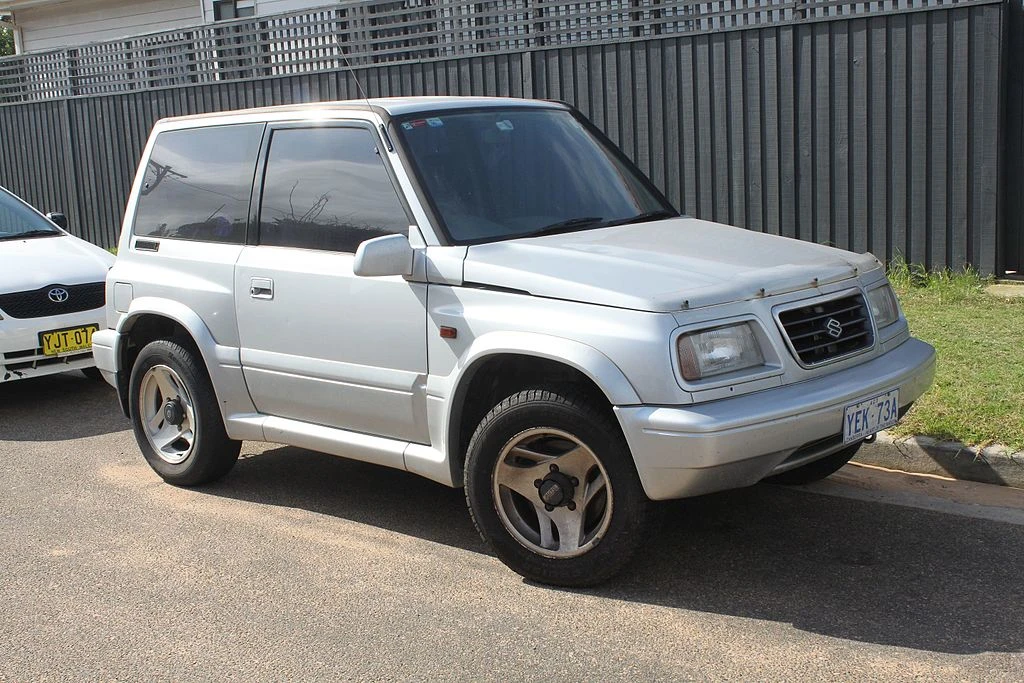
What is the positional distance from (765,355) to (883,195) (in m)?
6.16

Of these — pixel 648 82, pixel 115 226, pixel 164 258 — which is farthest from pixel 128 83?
pixel 164 258

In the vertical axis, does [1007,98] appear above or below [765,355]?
above

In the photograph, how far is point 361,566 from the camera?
4.89 metres

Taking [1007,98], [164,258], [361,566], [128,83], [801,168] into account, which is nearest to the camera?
[361,566]

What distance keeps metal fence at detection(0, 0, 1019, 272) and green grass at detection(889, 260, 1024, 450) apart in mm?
325

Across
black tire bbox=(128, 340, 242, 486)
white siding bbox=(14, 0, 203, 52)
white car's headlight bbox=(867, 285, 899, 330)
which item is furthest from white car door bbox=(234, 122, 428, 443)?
white siding bbox=(14, 0, 203, 52)

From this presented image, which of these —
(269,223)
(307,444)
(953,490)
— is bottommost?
(953,490)

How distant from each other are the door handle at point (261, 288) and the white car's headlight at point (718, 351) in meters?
2.13

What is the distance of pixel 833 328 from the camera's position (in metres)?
4.49

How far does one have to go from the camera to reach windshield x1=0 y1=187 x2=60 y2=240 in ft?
30.1

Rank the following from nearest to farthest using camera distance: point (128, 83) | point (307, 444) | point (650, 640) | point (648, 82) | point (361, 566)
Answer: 1. point (650, 640)
2. point (361, 566)
3. point (307, 444)
4. point (648, 82)
5. point (128, 83)

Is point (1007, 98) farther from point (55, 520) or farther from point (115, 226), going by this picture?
point (115, 226)

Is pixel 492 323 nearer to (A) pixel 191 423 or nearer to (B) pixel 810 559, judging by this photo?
(B) pixel 810 559

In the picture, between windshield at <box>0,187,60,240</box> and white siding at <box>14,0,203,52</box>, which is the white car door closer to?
windshield at <box>0,187,60,240</box>
